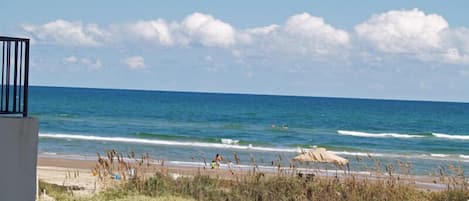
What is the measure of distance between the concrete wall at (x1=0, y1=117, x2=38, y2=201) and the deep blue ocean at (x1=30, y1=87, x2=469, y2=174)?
17.9 m

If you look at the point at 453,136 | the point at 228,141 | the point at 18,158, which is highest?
the point at 18,158

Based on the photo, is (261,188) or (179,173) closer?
(261,188)

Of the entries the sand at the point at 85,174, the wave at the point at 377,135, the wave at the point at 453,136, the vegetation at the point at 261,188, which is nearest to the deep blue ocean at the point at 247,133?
the wave at the point at 377,135

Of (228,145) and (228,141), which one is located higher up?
(228,141)

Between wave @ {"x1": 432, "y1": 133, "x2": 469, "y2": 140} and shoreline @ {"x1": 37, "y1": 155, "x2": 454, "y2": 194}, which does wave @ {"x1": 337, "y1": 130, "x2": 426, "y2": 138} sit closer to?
wave @ {"x1": 432, "y1": 133, "x2": 469, "y2": 140}

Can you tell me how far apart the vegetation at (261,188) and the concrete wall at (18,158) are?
6.65 m

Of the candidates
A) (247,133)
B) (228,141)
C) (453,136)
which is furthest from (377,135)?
(228,141)

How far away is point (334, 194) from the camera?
49.7ft

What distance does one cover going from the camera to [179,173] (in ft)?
66.2

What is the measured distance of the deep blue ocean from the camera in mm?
37188

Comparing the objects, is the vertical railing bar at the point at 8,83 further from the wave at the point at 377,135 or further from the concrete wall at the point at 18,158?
the wave at the point at 377,135

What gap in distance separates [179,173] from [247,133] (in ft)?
107

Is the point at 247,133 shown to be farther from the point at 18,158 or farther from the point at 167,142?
the point at 18,158

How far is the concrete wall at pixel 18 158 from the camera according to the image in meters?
8.28
